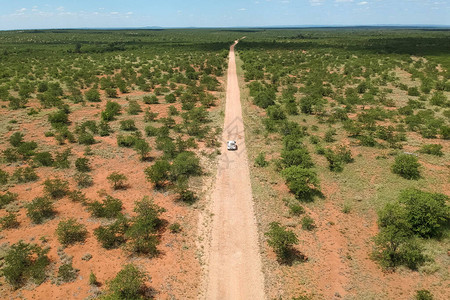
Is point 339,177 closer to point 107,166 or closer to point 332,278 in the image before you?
point 332,278

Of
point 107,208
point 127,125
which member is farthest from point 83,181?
point 127,125

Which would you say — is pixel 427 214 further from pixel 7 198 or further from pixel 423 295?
pixel 7 198

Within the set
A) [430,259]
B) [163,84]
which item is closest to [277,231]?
[430,259]

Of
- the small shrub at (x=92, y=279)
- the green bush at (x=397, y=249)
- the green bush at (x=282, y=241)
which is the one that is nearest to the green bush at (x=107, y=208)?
the small shrub at (x=92, y=279)

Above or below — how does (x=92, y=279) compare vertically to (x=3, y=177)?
below

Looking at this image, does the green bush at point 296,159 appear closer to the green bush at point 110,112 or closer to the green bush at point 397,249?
the green bush at point 397,249
